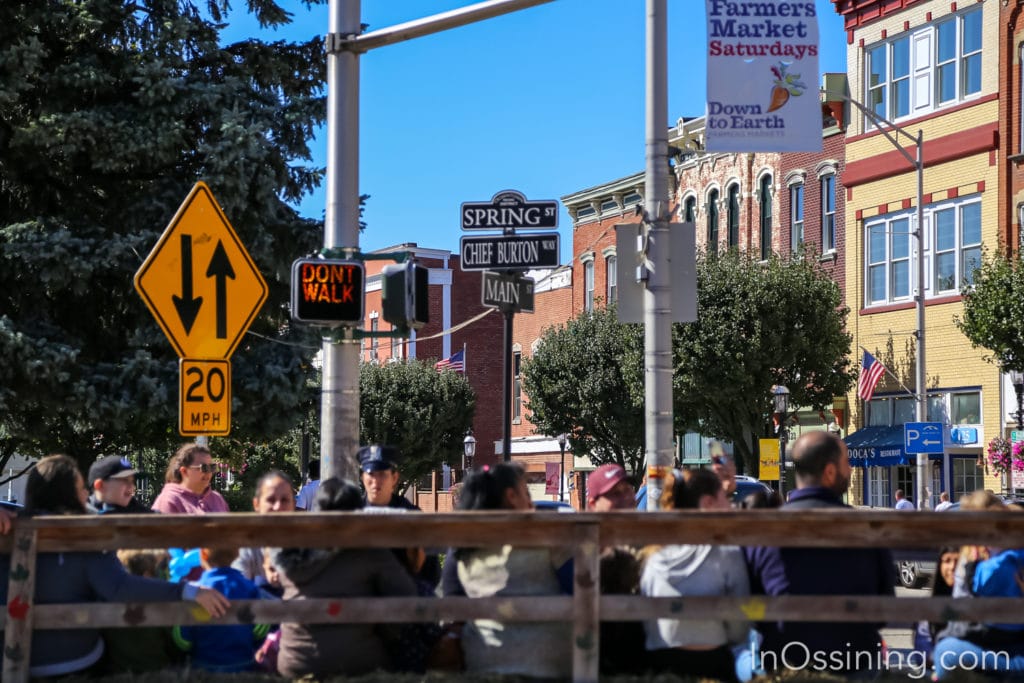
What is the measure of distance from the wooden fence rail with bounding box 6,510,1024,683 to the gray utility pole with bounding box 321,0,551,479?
3419 mm

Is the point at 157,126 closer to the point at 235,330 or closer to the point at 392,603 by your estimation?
the point at 235,330

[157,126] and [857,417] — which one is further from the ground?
[157,126]

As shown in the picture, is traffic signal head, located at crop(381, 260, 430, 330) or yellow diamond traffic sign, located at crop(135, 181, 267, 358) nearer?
yellow diamond traffic sign, located at crop(135, 181, 267, 358)

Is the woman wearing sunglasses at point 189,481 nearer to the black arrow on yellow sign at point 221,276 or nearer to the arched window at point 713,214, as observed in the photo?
the black arrow on yellow sign at point 221,276

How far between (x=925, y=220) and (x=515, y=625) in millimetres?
28761

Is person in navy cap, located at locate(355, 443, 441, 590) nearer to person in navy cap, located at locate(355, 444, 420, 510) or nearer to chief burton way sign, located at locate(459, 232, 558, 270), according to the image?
person in navy cap, located at locate(355, 444, 420, 510)

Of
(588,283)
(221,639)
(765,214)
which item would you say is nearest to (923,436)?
(765,214)

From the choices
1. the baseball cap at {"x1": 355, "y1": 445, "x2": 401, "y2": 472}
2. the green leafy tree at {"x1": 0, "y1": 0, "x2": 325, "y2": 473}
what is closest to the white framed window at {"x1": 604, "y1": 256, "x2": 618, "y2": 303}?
the green leafy tree at {"x1": 0, "y1": 0, "x2": 325, "y2": 473}

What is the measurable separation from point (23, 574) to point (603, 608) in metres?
2.60

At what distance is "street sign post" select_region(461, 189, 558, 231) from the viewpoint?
11094 mm

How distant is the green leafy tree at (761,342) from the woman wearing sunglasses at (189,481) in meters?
25.3

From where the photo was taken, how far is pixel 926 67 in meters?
33.1

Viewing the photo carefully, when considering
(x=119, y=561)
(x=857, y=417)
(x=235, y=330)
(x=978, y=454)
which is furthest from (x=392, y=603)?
(x=857, y=417)

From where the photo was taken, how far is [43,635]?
6148 mm
